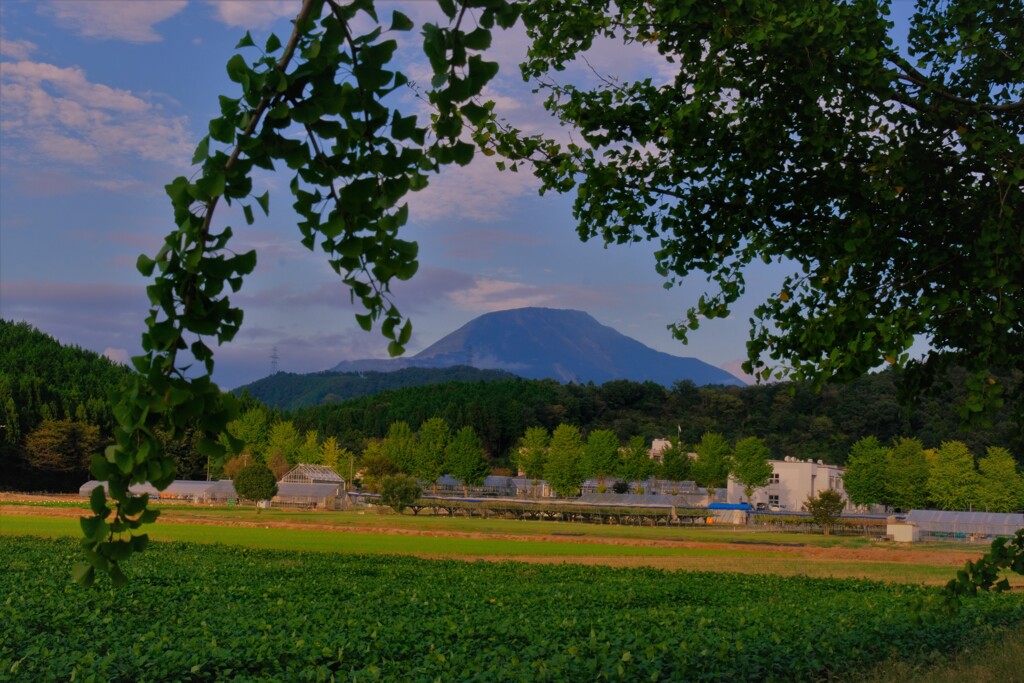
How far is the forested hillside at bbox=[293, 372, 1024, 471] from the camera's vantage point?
106 metres

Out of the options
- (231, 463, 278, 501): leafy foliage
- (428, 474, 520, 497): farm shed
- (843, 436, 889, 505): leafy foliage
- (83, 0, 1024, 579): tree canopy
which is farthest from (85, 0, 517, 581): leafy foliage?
(428, 474, 520, 497): farm shed

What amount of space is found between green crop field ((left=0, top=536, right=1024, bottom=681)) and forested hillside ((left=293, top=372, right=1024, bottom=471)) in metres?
86.9

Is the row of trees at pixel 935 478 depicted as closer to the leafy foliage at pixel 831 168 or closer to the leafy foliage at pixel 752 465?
the leafy foliage at pixel 752 465

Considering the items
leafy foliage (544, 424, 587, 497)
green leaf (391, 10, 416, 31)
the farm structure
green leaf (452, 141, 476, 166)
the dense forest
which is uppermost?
the dense forest

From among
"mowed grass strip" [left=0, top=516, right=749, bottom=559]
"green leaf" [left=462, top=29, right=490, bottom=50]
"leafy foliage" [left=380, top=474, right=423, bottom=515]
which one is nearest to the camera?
"green leaf" [left=462, top=29, right=490, bottom=50]

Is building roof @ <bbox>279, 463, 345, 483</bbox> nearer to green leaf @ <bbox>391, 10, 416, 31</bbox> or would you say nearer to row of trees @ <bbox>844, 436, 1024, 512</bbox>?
row of trees @ <bbox>844, 436, 1024, 512</bbox>

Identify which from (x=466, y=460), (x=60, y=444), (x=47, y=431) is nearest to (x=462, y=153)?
(x=60, y=444)

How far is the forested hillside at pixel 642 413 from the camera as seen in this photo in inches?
4173

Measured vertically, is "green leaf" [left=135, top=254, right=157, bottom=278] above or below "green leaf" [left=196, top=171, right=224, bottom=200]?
below

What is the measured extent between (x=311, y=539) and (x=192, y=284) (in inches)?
1685

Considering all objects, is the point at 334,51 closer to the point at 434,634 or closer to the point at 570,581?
the point at 434,634

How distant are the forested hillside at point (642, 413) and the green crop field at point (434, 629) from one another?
86.9 m

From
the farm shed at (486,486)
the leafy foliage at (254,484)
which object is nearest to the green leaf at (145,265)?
the leafy foliage at (254,484)

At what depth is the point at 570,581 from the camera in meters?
25.6
